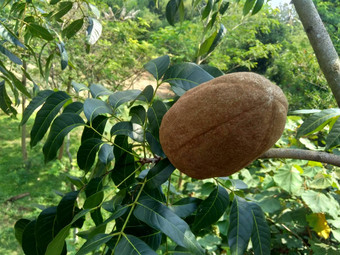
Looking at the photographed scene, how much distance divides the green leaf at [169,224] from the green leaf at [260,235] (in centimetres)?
22

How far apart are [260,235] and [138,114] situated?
0.51 m

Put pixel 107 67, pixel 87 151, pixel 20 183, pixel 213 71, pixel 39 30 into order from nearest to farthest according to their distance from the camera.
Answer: pixel 213 71 → pixel 87 151 → pixel 39 30 → pixel 20 183 → pixel 107 67

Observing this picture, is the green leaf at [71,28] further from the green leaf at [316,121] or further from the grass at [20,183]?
the grass at [20,183]

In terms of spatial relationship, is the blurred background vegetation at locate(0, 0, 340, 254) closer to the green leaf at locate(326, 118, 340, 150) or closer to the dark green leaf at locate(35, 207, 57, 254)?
the dark green leaf at locate(35, 207, 57, 254)

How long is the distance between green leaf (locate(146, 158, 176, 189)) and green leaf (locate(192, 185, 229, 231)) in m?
0.16

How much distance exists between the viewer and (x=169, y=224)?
0.66 meters

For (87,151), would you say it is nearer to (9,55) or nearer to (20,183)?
(9,55)

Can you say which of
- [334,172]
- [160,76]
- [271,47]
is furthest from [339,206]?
[271,47]

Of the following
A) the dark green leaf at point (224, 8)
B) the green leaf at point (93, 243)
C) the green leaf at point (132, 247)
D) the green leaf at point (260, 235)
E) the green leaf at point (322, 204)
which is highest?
the dark green leaf at point (224, 8)

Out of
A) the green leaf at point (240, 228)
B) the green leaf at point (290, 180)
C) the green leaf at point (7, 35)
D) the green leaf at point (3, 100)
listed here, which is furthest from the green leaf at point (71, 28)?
the green leaf at point (290, 180)

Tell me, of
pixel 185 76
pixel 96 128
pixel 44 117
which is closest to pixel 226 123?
pixel 185 76

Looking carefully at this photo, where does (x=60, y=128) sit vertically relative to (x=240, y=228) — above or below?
above

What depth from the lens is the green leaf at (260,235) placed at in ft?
2.63

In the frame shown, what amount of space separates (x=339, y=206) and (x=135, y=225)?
1.56m
